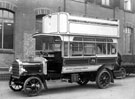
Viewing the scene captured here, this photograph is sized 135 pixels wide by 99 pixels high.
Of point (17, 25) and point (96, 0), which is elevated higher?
point (96, 0)

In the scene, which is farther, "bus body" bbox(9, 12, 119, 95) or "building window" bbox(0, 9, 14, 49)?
"building window" bbox(0, 9, 14, 49)

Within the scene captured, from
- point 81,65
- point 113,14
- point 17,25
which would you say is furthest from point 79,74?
point 113,14

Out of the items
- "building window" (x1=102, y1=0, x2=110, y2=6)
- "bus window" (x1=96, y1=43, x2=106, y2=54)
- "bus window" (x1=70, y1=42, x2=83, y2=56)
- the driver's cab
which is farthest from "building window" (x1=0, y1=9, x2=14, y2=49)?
"building window" (x1=102, y1=0, x2=110, y2=6)

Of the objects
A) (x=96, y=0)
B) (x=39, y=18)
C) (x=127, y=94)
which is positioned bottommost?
(x=127, y=94)

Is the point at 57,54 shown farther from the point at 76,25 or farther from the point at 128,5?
the point at 128,5

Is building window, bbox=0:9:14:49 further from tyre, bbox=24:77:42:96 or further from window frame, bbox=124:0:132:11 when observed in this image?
window frame, bbox=124:0:132:11

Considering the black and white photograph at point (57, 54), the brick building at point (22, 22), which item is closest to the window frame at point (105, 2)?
the brick building at point (22, 22)

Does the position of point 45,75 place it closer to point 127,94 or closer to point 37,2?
point 127,94

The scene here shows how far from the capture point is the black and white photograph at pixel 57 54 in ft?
33.8

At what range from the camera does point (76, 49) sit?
37.7 ft

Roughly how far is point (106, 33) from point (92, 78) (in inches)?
94.1

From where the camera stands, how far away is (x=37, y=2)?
17078mm

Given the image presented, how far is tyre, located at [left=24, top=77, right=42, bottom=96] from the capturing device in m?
9.88

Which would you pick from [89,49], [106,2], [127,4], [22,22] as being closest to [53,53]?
[89,49]
